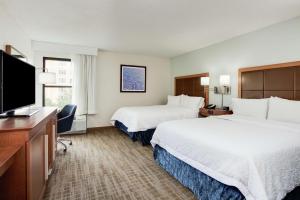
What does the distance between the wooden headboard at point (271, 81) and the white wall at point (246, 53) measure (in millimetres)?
128

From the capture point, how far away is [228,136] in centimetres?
202

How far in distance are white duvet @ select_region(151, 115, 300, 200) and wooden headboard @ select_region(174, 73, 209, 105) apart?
2688 mm

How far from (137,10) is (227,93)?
283 cm

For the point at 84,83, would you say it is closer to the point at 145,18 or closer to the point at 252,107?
the point at 145,18

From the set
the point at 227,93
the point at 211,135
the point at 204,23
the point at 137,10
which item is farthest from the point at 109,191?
the point at 227,93

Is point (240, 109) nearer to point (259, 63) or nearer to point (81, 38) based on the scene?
point (259, 63)

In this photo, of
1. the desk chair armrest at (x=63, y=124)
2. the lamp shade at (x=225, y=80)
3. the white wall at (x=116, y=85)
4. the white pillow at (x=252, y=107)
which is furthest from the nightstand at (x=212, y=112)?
the desk chair armrest at (x=63, y=124)

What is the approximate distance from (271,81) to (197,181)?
2.58 meters

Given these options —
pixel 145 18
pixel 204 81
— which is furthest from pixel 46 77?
pixel 204 81

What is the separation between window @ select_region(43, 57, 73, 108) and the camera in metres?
4.93

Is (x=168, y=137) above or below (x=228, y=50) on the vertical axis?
below

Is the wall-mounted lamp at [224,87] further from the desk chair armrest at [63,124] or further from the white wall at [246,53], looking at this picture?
the desk chair armrest at [63,124]

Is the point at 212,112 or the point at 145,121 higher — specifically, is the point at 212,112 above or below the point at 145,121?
above

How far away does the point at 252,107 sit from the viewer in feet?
10.8
